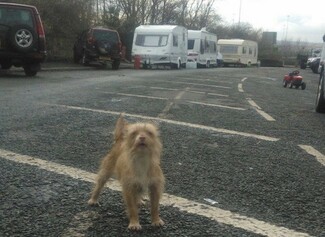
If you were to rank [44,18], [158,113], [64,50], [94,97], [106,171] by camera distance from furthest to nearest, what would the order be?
[64,50] → [44,18] → [94,97] → [158,113] → [106,171]

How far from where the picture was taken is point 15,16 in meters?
14.3

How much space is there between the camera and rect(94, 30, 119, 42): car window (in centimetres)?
2559

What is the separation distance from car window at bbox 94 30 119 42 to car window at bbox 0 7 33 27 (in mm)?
10993

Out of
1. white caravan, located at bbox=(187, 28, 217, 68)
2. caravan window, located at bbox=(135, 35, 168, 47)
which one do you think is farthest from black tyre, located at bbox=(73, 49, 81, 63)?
white caravan, located at bbox=(187, 28, 217, 68)

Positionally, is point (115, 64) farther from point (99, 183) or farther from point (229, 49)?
point (229, 49)

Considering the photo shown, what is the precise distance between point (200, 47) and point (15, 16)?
25707 mm

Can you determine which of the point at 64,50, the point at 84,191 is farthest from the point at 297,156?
the point at 64,50

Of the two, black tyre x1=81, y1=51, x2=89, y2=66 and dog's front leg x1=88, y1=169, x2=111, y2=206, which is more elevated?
dog's front leg x1=88, y1=169, x2=111, y2=206

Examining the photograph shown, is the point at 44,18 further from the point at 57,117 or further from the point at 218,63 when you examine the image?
the point at 218,63

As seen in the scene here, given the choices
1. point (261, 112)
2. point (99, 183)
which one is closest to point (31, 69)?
point (261, 112)

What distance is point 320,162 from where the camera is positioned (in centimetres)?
502

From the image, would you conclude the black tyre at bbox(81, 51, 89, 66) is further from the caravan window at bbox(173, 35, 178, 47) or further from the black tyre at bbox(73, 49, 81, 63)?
the caravan window at bbox(173, 35, 178, 47)

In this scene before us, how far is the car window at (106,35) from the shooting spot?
1008 inches

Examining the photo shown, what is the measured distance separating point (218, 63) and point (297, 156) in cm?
4229
